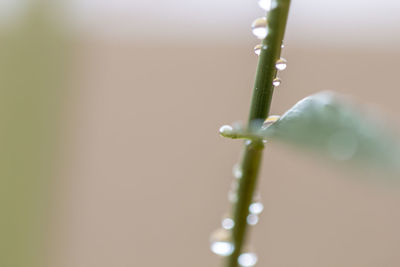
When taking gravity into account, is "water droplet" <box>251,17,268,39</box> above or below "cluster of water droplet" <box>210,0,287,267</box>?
above

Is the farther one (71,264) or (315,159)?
(71,264)

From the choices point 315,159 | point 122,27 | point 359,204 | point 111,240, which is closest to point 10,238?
point 111,240

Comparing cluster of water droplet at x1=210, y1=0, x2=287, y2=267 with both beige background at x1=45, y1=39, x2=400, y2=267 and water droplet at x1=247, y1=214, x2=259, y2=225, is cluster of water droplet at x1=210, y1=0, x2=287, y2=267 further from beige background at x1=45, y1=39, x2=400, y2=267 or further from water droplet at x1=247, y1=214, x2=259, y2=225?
beige background at x1=45, y1=39, x2=400, y2=267

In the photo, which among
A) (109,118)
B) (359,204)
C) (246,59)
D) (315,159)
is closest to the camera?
(315,159)

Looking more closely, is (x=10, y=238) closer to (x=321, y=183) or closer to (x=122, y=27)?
(x=122, y=27)

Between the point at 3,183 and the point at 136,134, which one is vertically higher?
the point at 136,134

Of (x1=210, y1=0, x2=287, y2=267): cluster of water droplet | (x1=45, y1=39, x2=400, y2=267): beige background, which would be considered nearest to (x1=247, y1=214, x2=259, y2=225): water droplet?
(x1=210, y1=0, x2=287, y2=267): cluster of water droplet

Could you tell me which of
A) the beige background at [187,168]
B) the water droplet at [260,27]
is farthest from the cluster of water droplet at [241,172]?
the beige background at [187,168]
